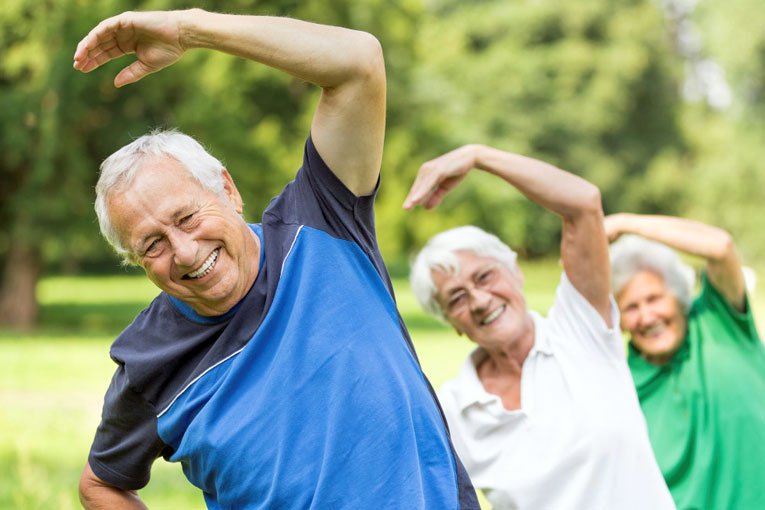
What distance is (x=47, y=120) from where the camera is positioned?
16.9m

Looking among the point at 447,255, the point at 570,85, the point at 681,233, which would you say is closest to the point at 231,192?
the point at 447,255

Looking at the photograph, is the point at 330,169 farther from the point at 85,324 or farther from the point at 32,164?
the point at 85,324

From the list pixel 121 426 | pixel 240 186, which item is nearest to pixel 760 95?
pixel 240 186

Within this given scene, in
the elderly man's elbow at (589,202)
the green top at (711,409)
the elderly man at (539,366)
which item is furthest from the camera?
the green top at (711,409)

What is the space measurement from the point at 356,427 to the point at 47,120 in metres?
15.8

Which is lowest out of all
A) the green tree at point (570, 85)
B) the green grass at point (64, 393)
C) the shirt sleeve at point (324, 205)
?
the green grass at point (64, 393)

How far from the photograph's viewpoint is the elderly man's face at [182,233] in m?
2.42

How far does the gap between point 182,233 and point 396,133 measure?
72.4 ft

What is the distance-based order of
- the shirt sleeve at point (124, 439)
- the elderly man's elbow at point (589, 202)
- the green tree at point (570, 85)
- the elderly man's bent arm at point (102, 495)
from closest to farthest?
the shirt sleeve at point (124, 439), the elderly man's bent arm at point (102, 495), the elderly man's elbow at point (589, 202), the green tree at point (570, 85)

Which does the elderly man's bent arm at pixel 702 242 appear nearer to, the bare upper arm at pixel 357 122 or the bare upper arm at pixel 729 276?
the bare upper arm at pixel 729 276

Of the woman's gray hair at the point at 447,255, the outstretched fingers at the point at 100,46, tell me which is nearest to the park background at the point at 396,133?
the woman's gray hair at the point at 447,255

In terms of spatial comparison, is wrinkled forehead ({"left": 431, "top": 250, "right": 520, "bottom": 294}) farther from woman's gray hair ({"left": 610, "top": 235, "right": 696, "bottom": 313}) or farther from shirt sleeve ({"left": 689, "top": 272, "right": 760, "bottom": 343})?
shirt sleeve ({"left": 689, "top": 272, "right": 760, "bottom": 343})

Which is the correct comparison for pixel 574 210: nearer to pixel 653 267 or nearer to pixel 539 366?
pixel 539 366

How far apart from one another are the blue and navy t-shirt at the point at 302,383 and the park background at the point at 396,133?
407 centimetres
